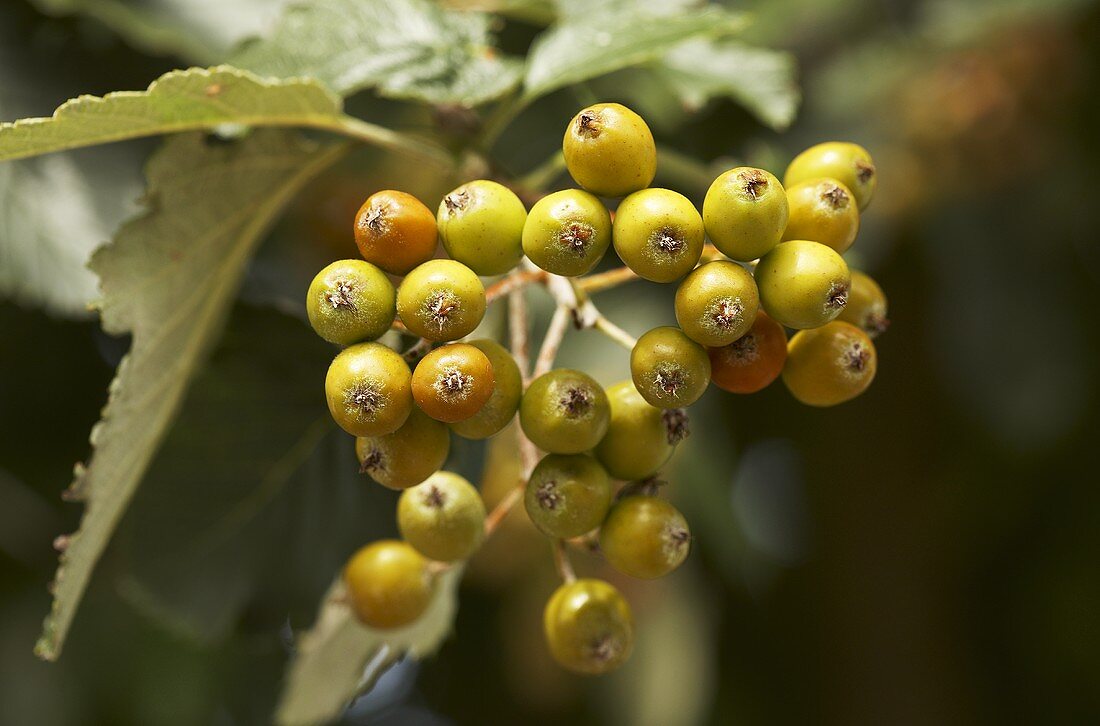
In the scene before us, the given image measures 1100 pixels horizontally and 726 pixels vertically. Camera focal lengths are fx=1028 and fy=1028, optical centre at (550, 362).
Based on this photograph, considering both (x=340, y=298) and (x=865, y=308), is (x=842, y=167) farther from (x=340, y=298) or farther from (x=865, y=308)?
(x=340, y=298)

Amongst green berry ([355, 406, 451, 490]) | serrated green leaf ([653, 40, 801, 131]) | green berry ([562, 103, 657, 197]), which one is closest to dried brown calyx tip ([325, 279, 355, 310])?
green berry ([355, 406, 451, 490])

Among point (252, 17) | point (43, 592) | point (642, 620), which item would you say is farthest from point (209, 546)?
point (642, 620)

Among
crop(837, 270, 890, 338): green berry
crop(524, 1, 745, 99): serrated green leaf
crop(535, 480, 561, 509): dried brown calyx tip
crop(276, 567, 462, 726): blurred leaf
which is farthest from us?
crop(276, 567, 462, 726): blurred leaf

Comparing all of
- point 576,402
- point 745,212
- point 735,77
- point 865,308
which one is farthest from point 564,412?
point 735,77

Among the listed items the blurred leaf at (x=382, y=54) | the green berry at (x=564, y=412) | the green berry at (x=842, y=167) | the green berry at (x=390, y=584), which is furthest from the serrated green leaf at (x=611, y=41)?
the green berry at (x=390, y=584)

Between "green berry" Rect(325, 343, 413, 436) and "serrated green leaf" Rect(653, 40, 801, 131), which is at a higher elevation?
"serrated green leaf" Rect(653, 40, 801, 131)

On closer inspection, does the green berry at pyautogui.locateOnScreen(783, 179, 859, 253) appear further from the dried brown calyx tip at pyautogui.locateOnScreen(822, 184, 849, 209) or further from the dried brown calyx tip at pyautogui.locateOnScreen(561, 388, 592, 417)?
the dried brown calyx tip at pyautogui.locateOnScreen(561, 388, 592, 417)

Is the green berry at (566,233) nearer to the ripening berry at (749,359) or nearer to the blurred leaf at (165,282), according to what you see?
the ripening berry at (749,359)
